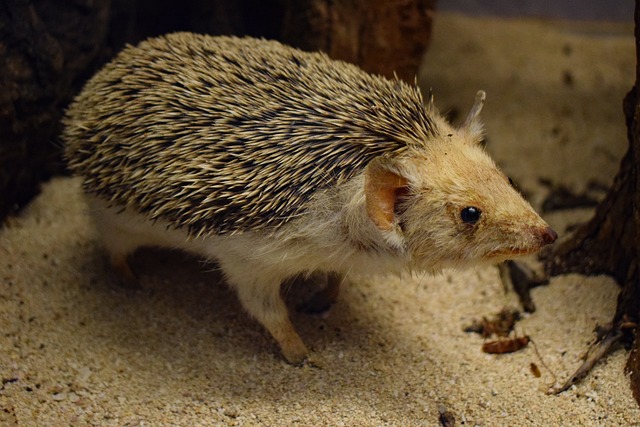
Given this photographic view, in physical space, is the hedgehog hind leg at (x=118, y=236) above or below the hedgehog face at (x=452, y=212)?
below

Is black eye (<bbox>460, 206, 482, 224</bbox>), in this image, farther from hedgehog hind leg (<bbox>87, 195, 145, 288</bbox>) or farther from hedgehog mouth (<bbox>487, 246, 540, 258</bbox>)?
hedgehog hind leg (<bbox>87, 195, 145, 288</bbox>)

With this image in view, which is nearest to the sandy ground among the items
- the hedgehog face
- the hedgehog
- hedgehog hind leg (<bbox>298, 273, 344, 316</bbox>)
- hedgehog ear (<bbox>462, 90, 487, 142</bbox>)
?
hedgehog hind leg (<bbox>298, 273, 344, 316</bbox>)

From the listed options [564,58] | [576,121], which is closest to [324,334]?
[576,121]

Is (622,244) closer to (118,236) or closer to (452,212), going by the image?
(452,212)

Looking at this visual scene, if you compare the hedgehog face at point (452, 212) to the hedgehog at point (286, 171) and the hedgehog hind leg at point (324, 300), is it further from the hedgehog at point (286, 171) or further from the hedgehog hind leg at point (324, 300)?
the hedgehog hind leg at point (324, 300)

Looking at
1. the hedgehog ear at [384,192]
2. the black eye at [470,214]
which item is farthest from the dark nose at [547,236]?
the hedgehog ear at [384,192]

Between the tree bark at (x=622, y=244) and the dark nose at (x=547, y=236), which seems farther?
the tree bark at (x=622, y=244)

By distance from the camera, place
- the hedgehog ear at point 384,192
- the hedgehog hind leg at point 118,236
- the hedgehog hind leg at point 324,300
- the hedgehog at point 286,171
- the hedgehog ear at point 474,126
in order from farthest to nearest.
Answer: the hedgehog hind leg at point 324,300
the hedgehog hind leg at point 118,236
the hedgehog ear at point 474,126
the hedgehog at point 286,171
the hedgehog ear at point 384,192

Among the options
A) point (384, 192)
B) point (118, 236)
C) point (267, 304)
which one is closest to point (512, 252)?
point (384, 192)

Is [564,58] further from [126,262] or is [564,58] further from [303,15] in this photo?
[126,262]
